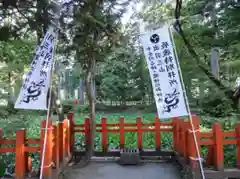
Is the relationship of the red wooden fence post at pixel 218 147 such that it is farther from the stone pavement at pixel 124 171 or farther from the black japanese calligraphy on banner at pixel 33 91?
the black japanese calligraphy on banner at pixel 33 91

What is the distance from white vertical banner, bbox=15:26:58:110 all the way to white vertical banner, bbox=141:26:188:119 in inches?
54.7

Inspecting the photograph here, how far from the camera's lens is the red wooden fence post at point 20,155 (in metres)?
3.47

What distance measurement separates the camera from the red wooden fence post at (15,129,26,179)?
3.47 meters

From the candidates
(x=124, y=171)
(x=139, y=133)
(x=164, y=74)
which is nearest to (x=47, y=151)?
(x=124, y=171)

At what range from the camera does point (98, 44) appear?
193 inches

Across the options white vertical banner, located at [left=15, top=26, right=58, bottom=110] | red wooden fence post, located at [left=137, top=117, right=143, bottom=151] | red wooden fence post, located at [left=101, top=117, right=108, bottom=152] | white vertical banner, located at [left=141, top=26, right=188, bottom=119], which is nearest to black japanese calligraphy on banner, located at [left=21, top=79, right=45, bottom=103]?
white vertical banner, located at [left=15, top=26, right=58, bottom=110]

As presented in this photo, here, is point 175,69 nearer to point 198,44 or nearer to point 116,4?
point 116,4

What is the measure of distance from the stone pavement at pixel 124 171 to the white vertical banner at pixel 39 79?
1.57m

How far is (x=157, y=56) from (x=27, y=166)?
2.49m

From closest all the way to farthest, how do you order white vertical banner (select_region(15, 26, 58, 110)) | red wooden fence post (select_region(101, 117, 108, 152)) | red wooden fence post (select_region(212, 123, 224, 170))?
1. white vertical banner (select_region(15, 26, 58, 110))
2. red wooden fence post (select_region(212, 123, 224, 170))
3. red wooden fence post (select_region(101, 117, 108, 152))

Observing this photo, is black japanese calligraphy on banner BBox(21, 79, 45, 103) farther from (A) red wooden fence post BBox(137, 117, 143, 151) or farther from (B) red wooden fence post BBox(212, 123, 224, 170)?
(A) red wooden fence post BBox(137, 117, 143, 151)

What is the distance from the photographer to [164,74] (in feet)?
12.1

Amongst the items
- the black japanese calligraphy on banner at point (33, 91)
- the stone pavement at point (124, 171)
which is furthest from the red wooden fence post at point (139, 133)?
the black japanese calligraphy on banner at point (33, 91)

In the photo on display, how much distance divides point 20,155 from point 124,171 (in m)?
1.97
